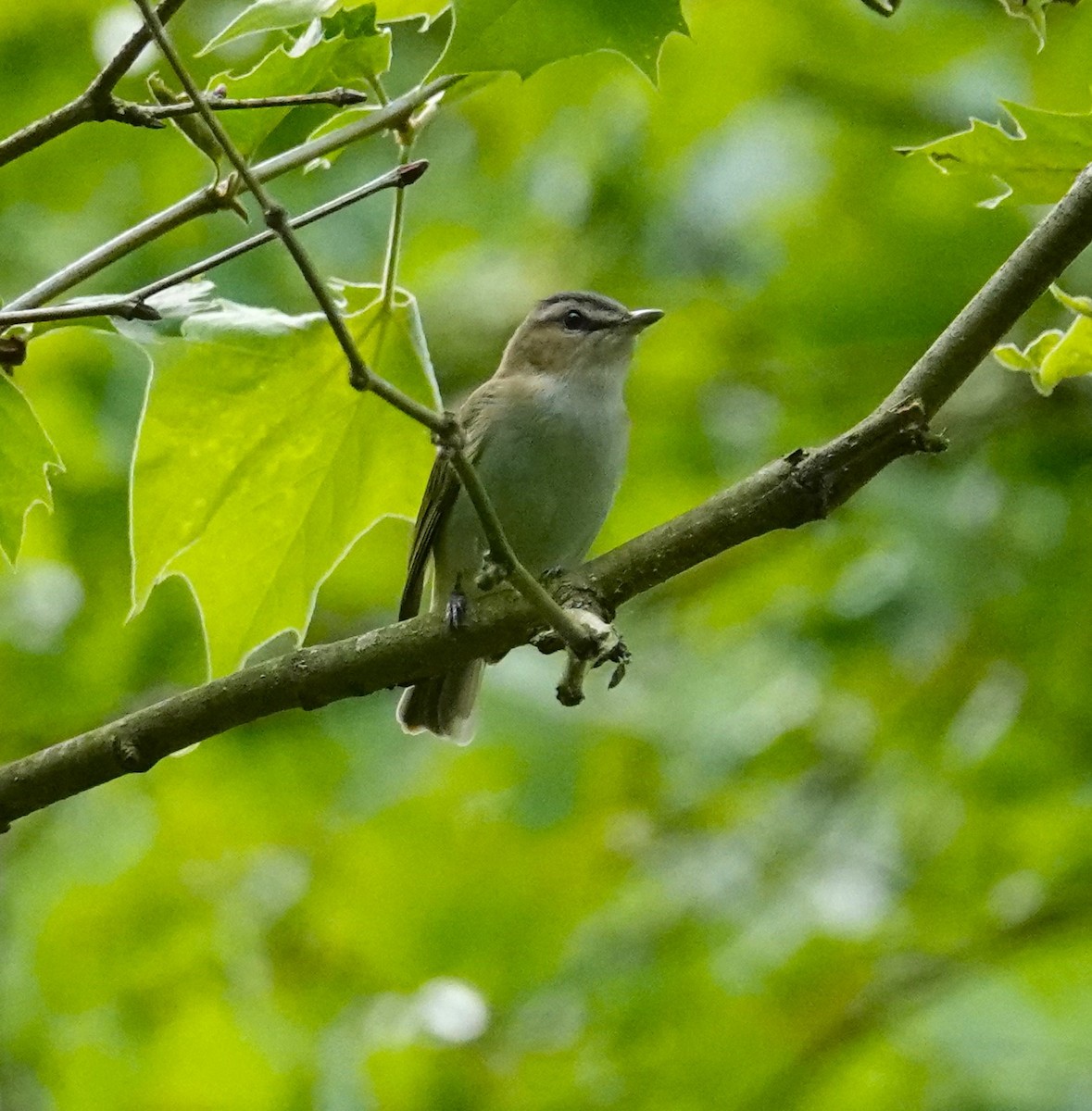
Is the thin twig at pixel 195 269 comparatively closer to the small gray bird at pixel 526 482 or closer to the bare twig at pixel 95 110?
the bare twig at pixel 95 110

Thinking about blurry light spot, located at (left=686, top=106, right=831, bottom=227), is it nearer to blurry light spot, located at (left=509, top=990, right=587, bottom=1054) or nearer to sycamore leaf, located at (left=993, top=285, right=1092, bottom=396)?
blurry light spot, located at (left=509, top=990, right=587, bottom=1054)

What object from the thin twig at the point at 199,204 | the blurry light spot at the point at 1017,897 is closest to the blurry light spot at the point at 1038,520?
the blurry light spot at the point at 1017,897

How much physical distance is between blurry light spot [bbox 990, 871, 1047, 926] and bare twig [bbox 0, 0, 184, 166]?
12.4 ft

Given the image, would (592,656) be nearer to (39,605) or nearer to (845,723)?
(845,723)

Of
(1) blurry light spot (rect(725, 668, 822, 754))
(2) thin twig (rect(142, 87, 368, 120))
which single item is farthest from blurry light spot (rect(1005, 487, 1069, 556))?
(2) thin twig (rect(142, 87, 368, 120))

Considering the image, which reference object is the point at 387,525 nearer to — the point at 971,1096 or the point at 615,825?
the point at 615,825

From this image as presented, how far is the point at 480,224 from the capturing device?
19.3 feet

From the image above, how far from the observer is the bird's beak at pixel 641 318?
14.9 ft

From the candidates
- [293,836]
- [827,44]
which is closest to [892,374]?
[827,44]

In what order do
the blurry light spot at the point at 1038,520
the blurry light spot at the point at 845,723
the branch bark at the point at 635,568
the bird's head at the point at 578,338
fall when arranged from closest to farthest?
1. the branch bark at the point at 635,568
2. the bird's head at the point at 578,338
3. the blurry light spot at the point at 1038,520
4. the blurry light spot at the point at 845,723

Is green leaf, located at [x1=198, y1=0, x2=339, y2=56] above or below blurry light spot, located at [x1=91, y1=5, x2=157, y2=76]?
above

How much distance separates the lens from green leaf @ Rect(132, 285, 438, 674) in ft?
7.44

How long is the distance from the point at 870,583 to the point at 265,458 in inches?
121

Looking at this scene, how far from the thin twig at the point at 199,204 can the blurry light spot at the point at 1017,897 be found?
3.48 meters
